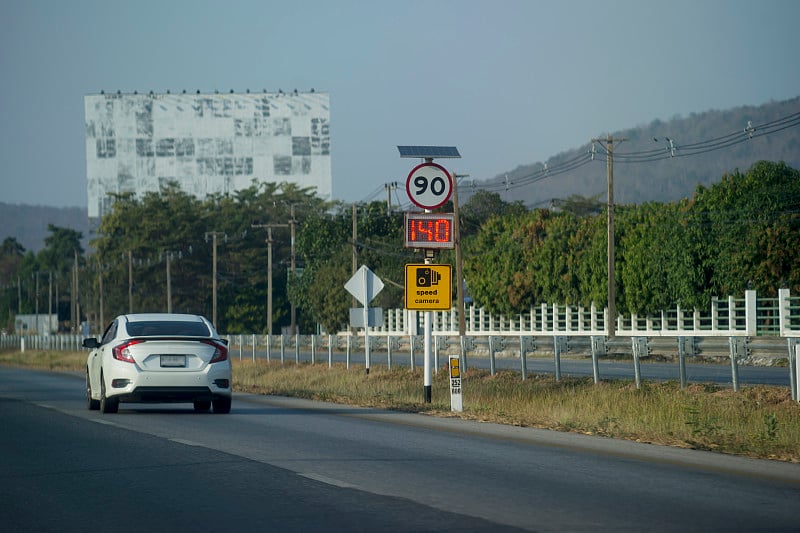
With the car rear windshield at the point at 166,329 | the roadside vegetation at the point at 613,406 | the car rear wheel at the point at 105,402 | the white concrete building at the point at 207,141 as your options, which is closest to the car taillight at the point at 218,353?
the car rear windshield at the point at 166,329

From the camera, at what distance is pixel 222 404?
21.7 meters

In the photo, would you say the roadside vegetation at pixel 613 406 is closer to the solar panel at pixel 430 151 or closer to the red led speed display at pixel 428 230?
the red led speed display at pixel 428 230

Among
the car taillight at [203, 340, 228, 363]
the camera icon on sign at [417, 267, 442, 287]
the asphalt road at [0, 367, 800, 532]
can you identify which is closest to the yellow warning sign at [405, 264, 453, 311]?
the camera icon on sign at [417, 267, 442, 287]

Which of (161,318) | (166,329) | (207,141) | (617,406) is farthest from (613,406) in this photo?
(207,141)

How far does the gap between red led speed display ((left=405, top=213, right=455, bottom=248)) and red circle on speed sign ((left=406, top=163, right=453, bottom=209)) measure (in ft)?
0.87

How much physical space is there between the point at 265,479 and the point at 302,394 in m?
17.5

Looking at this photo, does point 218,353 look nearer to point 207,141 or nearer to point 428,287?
point 428,287

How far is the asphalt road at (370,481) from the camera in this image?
9.45m

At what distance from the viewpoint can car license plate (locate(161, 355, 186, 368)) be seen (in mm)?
20984

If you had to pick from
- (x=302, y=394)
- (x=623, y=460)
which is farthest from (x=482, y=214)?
(x=623, y=460)

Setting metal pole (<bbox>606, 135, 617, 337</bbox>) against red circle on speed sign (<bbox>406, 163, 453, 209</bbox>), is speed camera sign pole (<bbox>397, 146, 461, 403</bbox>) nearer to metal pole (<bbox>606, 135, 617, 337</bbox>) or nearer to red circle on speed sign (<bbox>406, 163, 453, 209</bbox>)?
red circle on speed sign (<bbox>406, 163, 453, 209</bbox>)

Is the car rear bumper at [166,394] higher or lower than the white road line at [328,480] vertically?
higher

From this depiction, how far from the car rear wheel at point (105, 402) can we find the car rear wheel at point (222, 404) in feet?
5.28

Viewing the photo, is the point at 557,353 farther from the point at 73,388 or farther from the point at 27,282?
the point at 27,282
